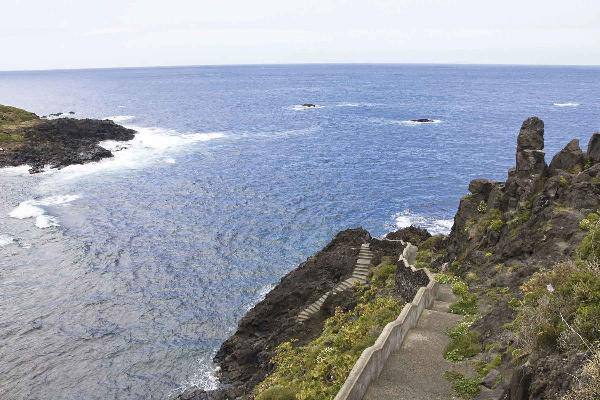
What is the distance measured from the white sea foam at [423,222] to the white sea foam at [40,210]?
40.4m

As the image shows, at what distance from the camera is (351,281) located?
1452 inches

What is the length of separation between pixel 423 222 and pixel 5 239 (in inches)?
1835

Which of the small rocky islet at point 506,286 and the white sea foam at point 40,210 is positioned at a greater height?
the small rocky islet at point 506,286

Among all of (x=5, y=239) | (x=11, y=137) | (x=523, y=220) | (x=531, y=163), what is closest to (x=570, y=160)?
(x=531, y=163)

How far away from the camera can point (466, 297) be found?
87.9 feet

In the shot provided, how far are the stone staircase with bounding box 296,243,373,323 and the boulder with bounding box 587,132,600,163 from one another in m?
16.5

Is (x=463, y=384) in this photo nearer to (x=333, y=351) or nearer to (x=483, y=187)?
(x=333, y=351)

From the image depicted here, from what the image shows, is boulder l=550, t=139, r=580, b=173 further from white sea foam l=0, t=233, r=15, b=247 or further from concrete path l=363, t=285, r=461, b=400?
white sea foam l=0, t=233, r=15, b=247

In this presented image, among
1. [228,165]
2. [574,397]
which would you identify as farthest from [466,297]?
[228,165]

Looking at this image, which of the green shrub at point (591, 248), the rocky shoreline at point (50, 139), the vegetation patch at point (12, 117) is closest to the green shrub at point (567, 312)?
the green shrub at point (591, 248)

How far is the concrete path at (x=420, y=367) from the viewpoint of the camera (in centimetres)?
1764

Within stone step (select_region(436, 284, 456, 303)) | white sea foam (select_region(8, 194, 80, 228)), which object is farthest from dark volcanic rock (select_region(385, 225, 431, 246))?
white sea foam (select_region(8, 194, 80, 228))

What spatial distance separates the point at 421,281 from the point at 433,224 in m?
31.1

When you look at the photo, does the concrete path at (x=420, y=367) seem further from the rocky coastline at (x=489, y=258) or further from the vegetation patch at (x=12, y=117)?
the vegetation patch at (x=12, y=117)
